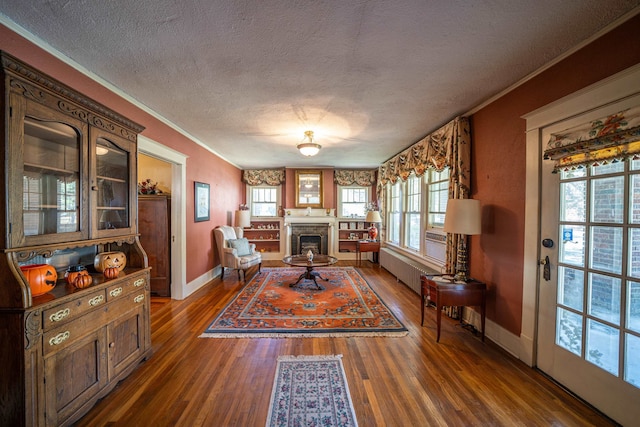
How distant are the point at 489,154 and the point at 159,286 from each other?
16.5 feet

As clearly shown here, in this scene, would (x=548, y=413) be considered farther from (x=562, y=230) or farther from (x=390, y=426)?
(x=562, y=230)

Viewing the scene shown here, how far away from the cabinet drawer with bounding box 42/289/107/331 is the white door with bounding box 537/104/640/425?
3.59 meters

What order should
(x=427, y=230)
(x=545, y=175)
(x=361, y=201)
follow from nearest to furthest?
(x=545, y=175) < (x=427, y=230) < (x=361, y=201)

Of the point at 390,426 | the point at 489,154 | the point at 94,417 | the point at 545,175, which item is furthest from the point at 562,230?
the point at 94,417

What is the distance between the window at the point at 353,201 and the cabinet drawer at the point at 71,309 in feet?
19.6

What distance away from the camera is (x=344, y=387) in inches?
77.2

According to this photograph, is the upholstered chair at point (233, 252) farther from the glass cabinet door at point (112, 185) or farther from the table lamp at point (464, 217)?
the table lamp at point (464, 217)

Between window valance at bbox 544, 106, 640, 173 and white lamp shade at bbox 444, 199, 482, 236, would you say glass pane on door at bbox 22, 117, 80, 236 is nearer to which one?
white lamp shade at bbox 444, 199, 482, 236

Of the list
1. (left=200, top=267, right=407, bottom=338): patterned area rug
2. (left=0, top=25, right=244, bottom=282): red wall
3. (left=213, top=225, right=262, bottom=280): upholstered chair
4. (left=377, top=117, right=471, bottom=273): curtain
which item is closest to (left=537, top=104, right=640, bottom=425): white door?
(left=377, top=117, right=471, bottom=273): curtain

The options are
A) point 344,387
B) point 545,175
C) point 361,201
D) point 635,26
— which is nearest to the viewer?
point 635,26

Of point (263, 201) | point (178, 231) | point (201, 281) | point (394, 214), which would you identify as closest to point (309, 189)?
point (263, 201)

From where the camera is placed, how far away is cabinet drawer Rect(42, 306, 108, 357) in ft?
4.84

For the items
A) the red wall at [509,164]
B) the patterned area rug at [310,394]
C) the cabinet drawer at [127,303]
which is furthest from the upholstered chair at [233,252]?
the red wall at [509,164]

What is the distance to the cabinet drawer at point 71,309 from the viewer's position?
1.48 meters
